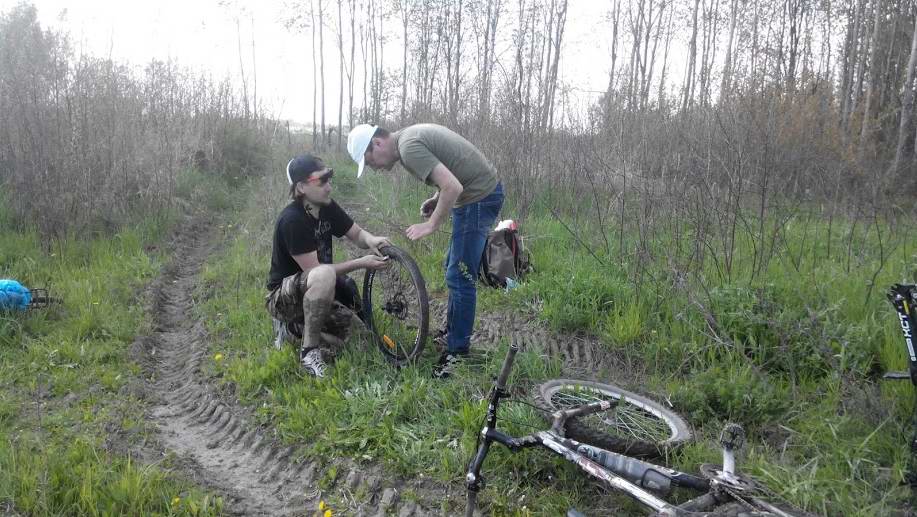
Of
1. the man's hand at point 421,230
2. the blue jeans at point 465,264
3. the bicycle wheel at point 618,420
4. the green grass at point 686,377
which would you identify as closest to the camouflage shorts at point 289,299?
the green grass at point 686,377

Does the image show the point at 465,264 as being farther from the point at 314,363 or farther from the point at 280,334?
the point at 280,334

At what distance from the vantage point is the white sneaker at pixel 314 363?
4430mm

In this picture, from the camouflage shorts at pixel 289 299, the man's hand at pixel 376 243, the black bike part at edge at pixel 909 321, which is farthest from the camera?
the man's hand at pixel 376 243

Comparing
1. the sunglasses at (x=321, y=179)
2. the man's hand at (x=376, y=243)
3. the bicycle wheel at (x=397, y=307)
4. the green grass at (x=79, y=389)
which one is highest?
the sunglasses at (x=321, y=179)

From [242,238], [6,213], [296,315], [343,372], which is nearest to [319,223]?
[296,315]

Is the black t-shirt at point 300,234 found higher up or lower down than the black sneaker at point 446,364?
higher up

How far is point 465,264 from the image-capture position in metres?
4.30

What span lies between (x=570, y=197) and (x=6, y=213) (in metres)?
6.73

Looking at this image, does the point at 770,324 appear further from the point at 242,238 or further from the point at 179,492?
the point at 242,238

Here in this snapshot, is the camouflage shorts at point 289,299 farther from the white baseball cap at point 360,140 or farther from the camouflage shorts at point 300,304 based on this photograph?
the white baseball cap at point 360,140

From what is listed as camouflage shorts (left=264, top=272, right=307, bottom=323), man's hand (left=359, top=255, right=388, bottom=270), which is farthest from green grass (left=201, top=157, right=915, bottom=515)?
man's hand (left=359, top=255, right=388, bottom=270)

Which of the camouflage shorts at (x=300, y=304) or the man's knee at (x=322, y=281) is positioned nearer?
the man's knee at (x=322, y=281)

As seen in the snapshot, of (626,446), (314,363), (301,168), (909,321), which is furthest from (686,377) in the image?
(301,168)

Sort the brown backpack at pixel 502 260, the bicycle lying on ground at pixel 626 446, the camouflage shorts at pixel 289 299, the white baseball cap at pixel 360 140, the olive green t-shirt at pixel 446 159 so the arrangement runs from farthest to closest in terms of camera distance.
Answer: the brown backpack at pixel 502 260 < the camouflage shorts at pixel 289 299 < the white baseball cap at pixel 360 140 < the olive green t-shirt at pixel 446 159 < the bicycle lying on ground at pixel 626 446
